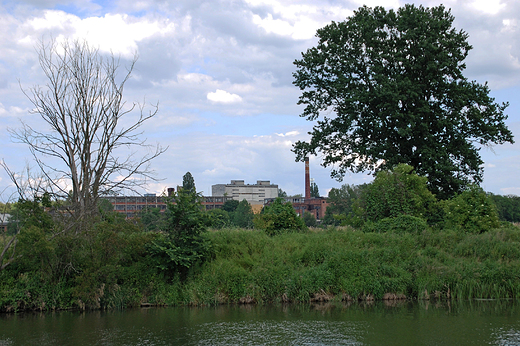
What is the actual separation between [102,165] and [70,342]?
832cm

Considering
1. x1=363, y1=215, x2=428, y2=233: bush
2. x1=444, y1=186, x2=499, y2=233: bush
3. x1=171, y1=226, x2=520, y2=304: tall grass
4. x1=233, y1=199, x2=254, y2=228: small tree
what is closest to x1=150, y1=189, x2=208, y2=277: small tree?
x1=171, y1=226, x2=520, y2=304: tall grass

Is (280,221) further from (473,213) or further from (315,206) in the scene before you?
(315,206)

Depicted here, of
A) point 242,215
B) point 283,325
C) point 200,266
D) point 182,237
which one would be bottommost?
point 283,325

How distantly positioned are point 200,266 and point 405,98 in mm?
16473

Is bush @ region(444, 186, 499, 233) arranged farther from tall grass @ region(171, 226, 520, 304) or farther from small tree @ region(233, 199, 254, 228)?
small tree @ region(233, 199, 254, 228)

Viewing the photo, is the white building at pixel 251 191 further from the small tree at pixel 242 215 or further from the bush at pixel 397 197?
the bush at pixel 397 197

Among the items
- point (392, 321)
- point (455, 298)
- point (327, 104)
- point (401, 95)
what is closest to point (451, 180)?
point (401, 95)

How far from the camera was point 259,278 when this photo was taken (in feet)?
51.4

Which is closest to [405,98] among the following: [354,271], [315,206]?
[354,271]

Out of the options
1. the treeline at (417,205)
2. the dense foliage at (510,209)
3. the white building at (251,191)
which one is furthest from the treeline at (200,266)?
the white building at (251,191)

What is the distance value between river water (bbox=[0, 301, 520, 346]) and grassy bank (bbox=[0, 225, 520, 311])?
0.73 meters

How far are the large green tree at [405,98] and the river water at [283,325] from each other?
1486 cm

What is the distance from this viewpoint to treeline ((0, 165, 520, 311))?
1500 centimetres

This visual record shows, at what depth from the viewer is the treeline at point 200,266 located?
49.2ft
